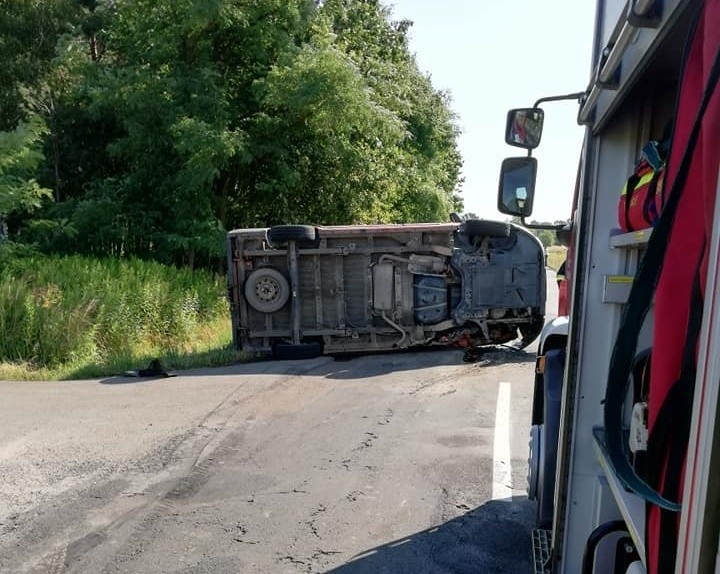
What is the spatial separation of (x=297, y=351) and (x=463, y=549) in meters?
6.63

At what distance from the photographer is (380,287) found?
10391mm

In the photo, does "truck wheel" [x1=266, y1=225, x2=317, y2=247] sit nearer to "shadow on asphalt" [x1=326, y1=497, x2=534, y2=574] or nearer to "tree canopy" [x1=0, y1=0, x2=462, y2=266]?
"tree canopy" [x1=0, y1=0, x2=462, y2=266]

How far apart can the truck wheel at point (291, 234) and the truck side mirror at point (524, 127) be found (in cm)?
673

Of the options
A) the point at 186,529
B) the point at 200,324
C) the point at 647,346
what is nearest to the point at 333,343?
the point at 200,324

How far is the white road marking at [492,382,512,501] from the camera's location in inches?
190

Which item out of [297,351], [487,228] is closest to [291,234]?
[297,351]

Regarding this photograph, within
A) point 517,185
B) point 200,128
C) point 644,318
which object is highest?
point 200,128

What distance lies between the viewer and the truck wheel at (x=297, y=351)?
34.1 feet

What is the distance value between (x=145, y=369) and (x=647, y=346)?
826 cm

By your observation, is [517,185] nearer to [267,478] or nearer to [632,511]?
[632,511]

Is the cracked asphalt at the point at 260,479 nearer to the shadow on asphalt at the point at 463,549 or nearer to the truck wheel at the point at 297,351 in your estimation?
the shadow on asphalt at the point at 463,549

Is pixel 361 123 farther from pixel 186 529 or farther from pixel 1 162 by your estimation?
pixel 186 529

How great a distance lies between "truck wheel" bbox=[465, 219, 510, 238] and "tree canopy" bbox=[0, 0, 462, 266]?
5720 millimetres

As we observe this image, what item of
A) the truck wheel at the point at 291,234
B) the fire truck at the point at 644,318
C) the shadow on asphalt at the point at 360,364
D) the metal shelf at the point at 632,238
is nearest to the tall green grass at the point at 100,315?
the shadow on asphalt at the point at 360,364
